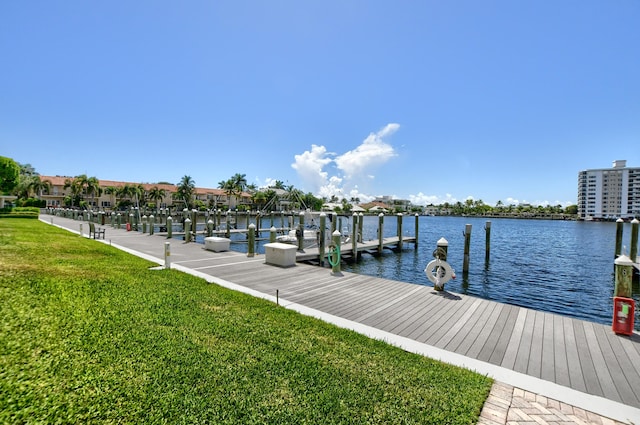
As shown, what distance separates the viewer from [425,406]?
3.54m

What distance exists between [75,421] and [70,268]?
25.3ft

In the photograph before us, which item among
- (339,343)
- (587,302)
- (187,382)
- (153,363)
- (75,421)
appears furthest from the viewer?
(587,302)

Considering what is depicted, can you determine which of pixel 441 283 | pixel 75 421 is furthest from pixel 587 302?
pixel 75 421

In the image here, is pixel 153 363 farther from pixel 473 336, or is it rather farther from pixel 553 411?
pixel 473 336

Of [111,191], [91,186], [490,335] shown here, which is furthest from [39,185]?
[490,335]

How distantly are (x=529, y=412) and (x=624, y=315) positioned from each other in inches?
159

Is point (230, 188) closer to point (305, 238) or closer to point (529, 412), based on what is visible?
point (305, 238)

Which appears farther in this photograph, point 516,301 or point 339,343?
point 516,301

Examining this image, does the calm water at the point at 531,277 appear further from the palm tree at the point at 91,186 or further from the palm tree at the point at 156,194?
the palm tree at the point at 156,194

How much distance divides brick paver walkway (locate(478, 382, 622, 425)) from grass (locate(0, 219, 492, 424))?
0.15 metres

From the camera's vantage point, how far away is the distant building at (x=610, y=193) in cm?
11338

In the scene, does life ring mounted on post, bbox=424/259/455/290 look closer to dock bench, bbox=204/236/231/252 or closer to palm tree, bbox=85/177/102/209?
dock bench, bbox=204/236/231/252

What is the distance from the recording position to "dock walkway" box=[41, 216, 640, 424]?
163 inches

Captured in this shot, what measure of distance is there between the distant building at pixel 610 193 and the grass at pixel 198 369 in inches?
5986
